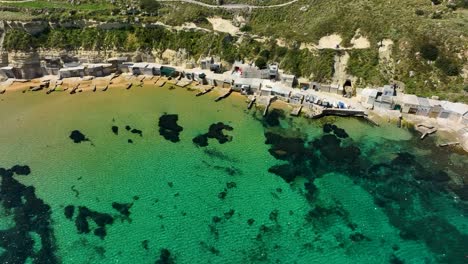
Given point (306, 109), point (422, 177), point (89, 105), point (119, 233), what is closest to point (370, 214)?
point (422, 177)

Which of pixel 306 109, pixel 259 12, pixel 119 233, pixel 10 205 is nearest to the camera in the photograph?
pixel 119 233

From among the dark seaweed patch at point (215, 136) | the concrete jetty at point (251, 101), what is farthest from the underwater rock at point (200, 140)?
the concrete jetty at point (251, 101)

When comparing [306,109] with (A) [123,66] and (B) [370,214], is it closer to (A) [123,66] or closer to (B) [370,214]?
(B) [370,214]

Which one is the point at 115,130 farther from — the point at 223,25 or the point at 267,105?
the point at 223,25

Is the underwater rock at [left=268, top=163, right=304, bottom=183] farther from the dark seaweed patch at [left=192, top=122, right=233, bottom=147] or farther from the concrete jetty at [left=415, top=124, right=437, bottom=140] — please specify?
the concrete jetty at [left=415, top=124, right=437, bottom=140]

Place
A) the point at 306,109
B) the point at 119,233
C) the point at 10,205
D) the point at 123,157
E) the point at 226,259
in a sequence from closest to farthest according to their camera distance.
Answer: the point at 226,259 → the point at 119,233 → the point at 10,205 → the point at 123,157 → the point at 306,109

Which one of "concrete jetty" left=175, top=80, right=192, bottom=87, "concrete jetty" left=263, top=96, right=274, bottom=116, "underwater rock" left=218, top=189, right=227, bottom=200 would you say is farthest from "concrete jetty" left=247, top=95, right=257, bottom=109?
"underwater rock" left=218, top=189, right=227, bottom=200
